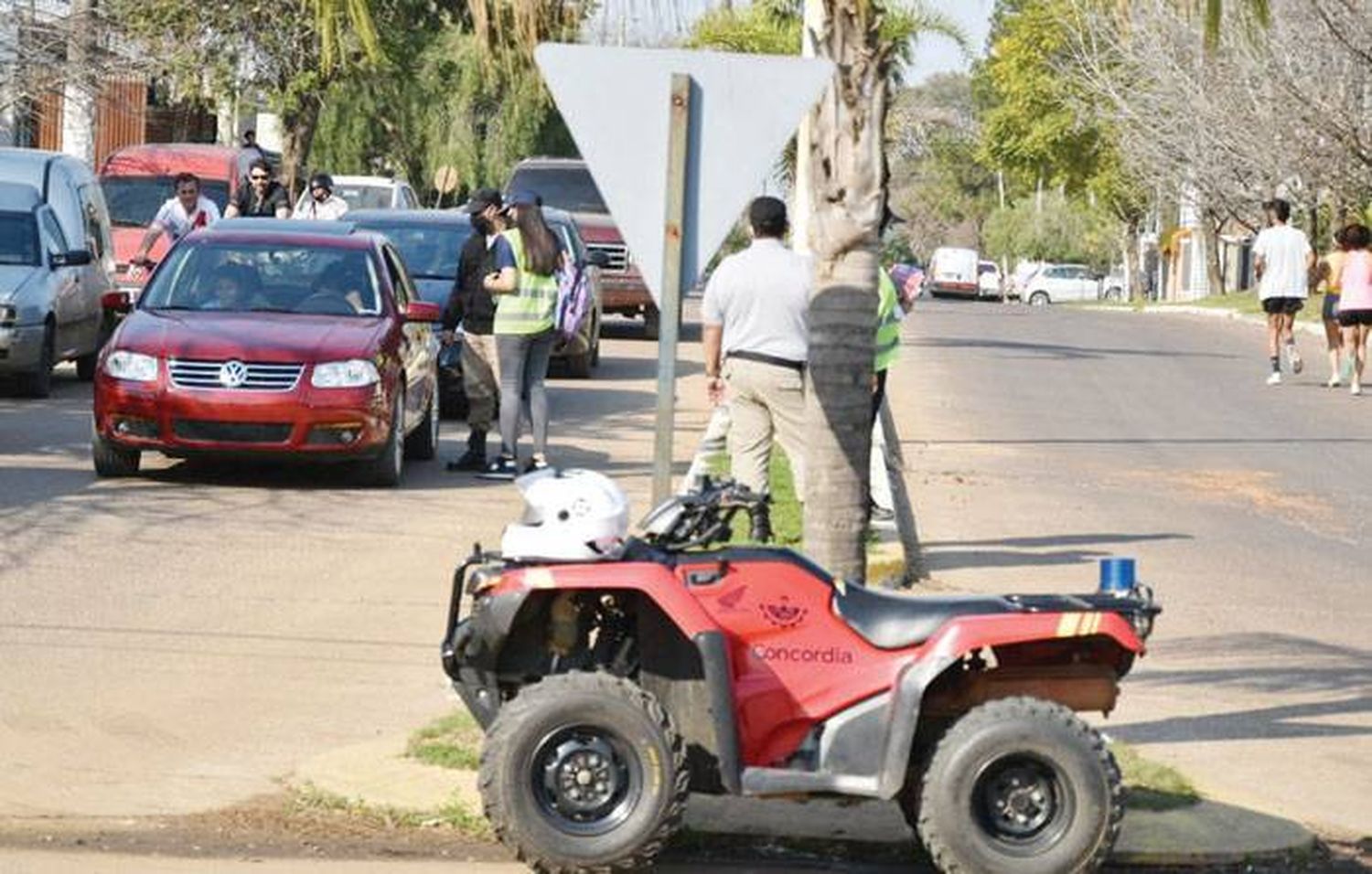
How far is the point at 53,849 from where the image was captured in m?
7.39

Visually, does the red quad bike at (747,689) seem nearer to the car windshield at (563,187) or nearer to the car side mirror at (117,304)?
the car side mirror at (117,304)

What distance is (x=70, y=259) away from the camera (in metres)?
21.5

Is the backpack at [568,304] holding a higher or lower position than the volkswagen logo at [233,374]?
higher

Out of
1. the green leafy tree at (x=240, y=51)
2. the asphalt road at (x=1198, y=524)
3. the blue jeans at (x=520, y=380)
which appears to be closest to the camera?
the asphalt road at (x=1198, y=524)

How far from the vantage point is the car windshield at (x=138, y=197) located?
30531 mm

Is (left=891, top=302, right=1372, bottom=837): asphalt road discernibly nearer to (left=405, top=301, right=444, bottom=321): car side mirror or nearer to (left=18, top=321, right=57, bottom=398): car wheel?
(left=405, top=301, right=444, bottom=321): car side mirror

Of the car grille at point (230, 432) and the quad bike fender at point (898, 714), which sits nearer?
the quad bike fender at point (898, 714)

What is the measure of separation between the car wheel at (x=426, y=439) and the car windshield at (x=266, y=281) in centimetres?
110

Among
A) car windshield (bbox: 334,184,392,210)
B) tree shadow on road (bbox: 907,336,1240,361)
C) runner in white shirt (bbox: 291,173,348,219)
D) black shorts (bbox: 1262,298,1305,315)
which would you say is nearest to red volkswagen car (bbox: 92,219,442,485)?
runner in white shirt (bbox: 291,173,348,219)

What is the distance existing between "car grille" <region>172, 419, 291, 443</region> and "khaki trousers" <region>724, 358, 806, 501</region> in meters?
4.42

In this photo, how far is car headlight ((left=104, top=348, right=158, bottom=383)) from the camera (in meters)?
15.8

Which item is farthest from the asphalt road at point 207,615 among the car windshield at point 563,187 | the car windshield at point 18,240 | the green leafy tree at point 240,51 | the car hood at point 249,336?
the green leafy tree at point 240,51

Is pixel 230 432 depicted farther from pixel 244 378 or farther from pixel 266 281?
pixel 266 281

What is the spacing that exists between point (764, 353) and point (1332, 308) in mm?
17240
